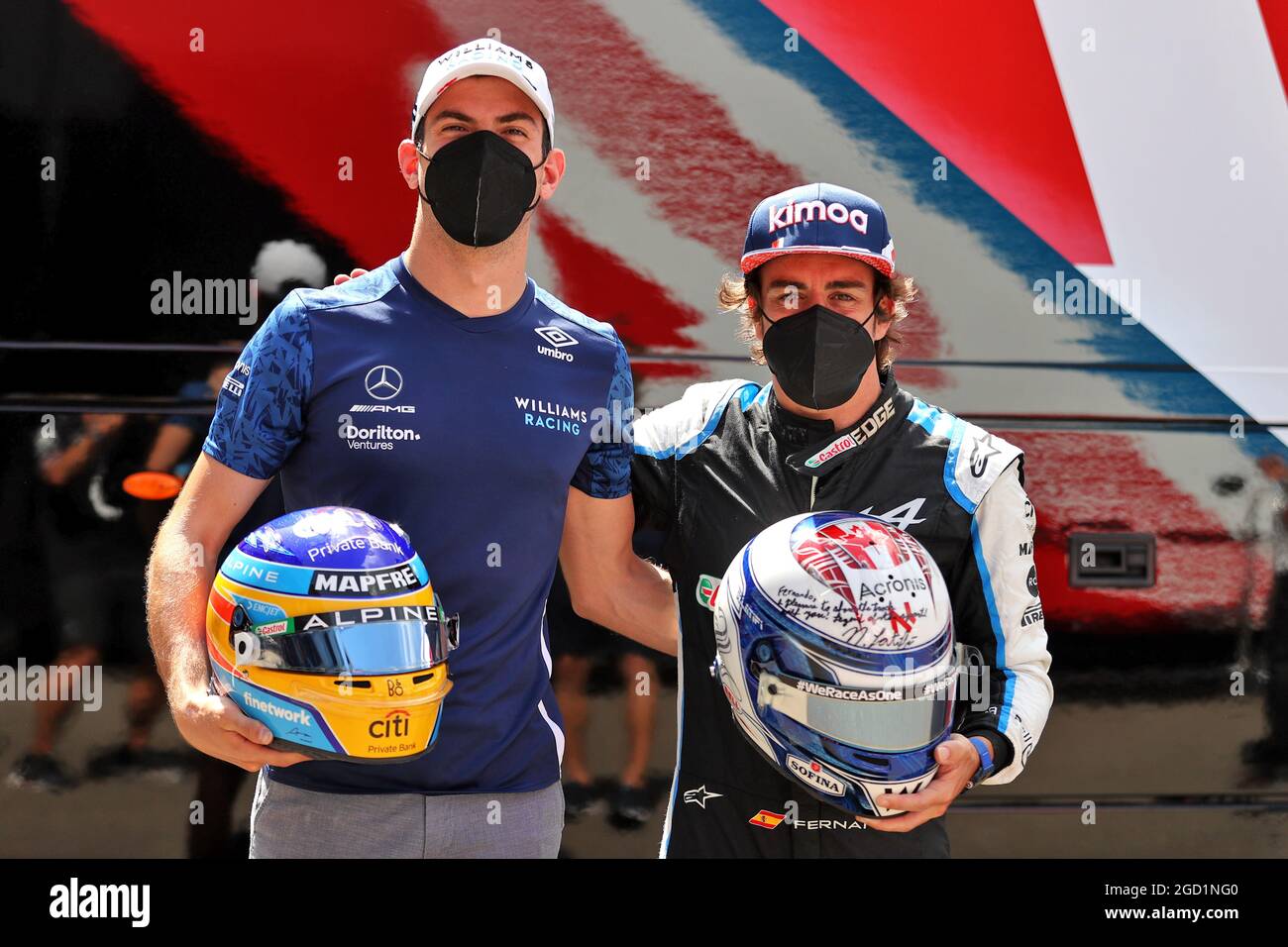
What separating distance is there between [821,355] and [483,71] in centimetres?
83

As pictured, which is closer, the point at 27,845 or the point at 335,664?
the point at 335,664

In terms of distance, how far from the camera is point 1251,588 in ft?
11.2

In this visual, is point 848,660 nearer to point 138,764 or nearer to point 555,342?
point 555,342

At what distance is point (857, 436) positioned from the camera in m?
2.55

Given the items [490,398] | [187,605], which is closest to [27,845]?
[187,605]

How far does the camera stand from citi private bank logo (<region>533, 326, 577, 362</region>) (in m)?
2.53

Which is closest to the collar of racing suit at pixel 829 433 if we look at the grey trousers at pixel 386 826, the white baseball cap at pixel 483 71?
the white baseball cap at pixel 483 71

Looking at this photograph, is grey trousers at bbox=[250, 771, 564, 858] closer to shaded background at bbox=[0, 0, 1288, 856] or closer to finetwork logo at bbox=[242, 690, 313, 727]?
finetwork logo at bbox=[242, 690, 313, 727]

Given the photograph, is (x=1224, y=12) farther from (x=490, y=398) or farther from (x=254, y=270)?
(x=254, y=270)

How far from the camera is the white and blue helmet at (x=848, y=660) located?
2.28 meters

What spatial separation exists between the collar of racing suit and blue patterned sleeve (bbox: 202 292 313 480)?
3.02ft

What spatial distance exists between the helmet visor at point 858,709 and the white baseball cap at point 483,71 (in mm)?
1176

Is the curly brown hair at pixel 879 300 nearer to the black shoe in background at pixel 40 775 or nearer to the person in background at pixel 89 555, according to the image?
the person in background at pixel 89 555

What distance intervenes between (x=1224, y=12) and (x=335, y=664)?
9.12 feet
